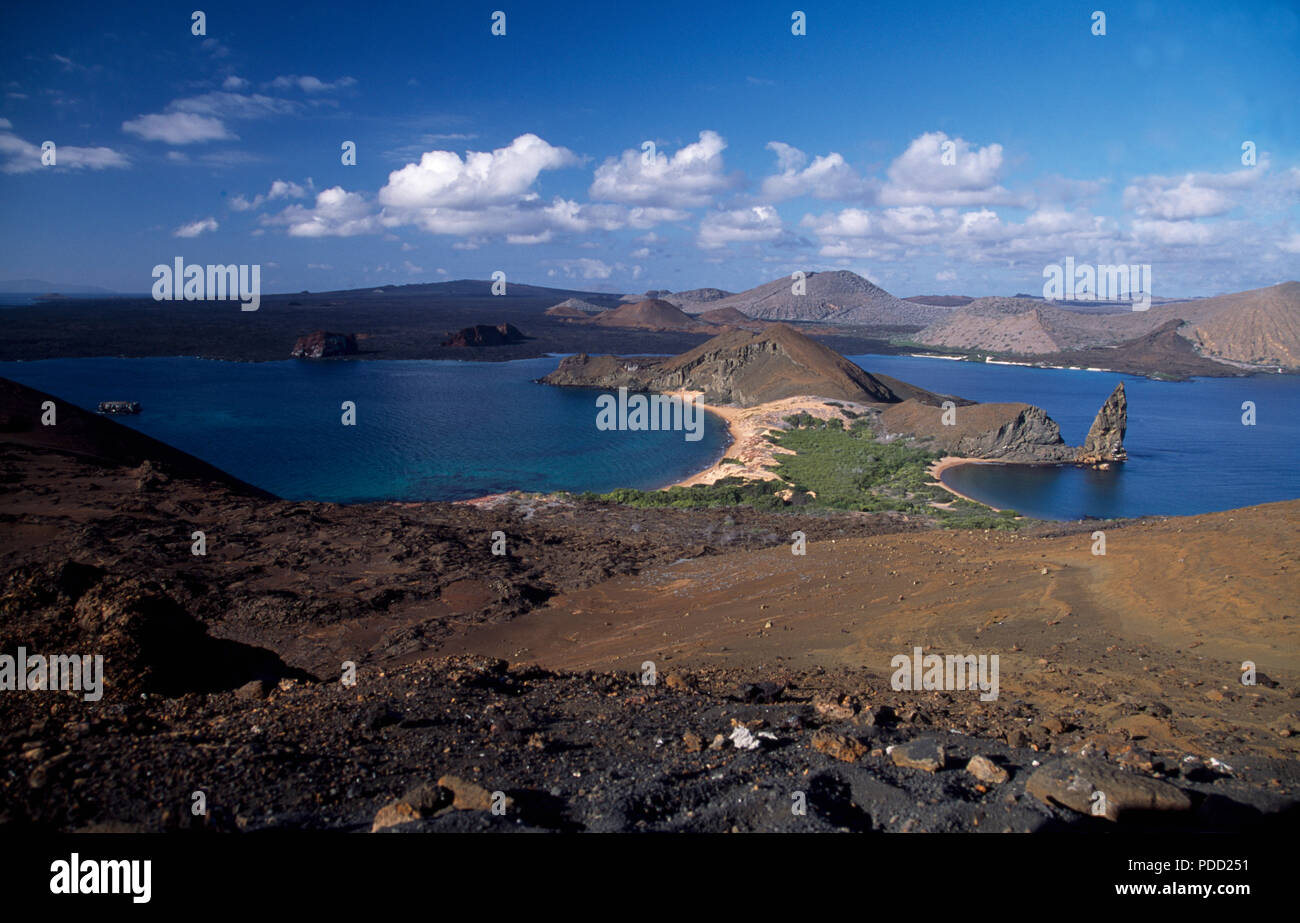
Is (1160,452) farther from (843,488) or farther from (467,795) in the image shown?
(467,795)

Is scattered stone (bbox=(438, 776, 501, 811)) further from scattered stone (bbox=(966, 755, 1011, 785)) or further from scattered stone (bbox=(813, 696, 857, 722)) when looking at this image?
scattered stone (bbox=(813, 696, 857, 722))

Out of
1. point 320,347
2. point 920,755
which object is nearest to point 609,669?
point 920,755

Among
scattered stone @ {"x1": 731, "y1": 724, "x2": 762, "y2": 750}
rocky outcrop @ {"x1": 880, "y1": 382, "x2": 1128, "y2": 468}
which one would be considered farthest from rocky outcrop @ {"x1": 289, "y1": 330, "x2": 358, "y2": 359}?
scattered stone @ {"x1": 731, "y1": 724, "x2": 762, "y2": 750}

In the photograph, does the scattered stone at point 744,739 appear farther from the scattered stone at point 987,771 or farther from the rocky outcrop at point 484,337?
the rocky outcrop at point 484,337

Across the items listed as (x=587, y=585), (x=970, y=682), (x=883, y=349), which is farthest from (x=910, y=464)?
(x=883, y=349)

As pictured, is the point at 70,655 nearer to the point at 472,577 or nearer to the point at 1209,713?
the point at 472,577

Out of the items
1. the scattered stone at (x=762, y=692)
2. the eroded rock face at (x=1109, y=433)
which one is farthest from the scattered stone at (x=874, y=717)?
the eroded rock face at (x=1109, y=433)
